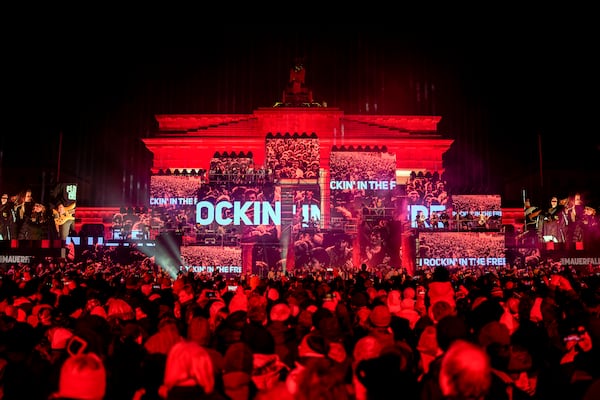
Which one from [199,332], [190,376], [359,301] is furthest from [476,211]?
[190,376]

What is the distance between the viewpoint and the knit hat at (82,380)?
4188 millimetres

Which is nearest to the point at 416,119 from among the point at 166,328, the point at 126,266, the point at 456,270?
→ the point at 456,270

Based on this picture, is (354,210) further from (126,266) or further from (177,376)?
(177,376)

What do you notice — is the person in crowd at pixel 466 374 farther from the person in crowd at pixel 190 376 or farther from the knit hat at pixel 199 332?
the knit hat at pixel 199 332

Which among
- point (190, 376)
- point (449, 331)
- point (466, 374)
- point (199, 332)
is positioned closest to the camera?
point (466, 374)

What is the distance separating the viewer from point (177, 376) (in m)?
4.37

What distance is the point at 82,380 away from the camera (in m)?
4.18

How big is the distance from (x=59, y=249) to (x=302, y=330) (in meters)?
26.9

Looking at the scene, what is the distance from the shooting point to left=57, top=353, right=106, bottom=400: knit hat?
13.7 feet

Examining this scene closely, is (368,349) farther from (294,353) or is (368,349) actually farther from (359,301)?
(359,301)

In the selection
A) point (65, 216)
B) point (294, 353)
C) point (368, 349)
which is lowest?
point (294, 353)

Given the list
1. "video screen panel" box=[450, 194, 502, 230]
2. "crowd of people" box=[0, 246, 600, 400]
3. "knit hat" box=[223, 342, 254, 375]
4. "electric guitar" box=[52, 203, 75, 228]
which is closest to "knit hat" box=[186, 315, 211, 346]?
"crowd of people" box=[0, 246, 600, 400]

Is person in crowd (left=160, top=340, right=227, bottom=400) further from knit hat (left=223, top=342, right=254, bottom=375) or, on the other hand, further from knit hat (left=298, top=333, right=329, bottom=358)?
knit hat (left=298, top=333, right=329, bottom=358)

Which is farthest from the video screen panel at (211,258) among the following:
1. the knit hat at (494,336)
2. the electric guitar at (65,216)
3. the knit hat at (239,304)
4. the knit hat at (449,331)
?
the knit hat at (494,336)
